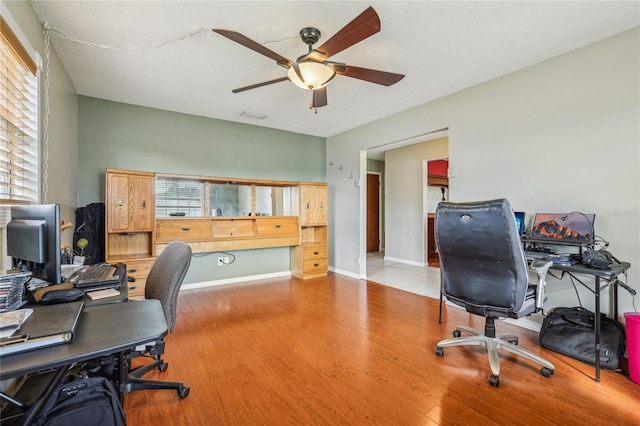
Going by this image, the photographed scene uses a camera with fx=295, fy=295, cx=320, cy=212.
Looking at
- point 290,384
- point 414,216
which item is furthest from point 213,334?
point 414,216

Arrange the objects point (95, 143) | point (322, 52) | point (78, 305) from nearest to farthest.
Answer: point (78, 305)
point (322, 52)
point (95, 143)

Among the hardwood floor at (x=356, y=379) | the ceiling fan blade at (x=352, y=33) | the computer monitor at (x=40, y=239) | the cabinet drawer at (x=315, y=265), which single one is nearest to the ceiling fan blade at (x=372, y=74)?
the ceiling fan blade at (x=352, y=33)

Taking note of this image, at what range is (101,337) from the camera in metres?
0.92

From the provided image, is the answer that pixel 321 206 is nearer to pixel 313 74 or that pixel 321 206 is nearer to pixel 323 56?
pixel 313 74

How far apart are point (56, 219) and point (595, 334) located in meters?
3.22

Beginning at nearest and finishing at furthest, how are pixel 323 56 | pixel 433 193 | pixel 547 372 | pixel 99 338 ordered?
pixel 99 338, pixel 547 372, pixel 323 56, pixel 433 193

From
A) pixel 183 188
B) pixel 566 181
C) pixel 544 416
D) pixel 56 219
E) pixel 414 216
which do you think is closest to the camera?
pixel 56 219

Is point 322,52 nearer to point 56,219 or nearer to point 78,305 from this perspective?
point 56,219

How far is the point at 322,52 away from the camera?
2.07m

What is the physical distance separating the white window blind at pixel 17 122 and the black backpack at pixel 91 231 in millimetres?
1489

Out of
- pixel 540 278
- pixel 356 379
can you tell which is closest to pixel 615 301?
pixel 540 278

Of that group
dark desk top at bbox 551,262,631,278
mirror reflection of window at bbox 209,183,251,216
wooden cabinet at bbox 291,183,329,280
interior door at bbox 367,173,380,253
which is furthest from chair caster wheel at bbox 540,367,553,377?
interior door at bbox 367,173,380,253

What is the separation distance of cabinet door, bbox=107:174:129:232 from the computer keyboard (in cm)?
178

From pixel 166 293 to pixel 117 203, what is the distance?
240 centimetres
